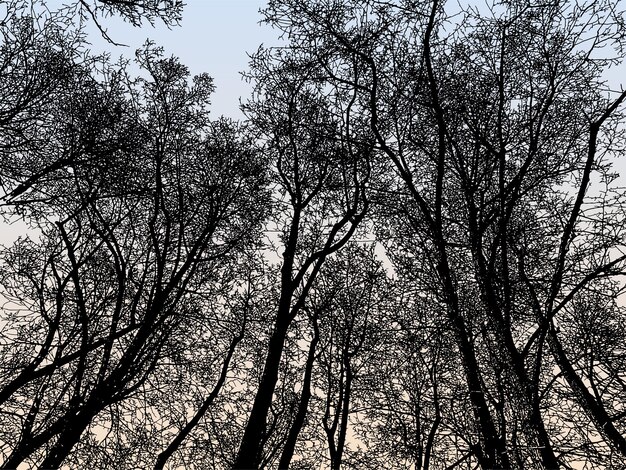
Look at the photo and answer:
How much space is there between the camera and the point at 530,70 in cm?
853

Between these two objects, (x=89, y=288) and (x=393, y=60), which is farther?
(x=89, y=288)

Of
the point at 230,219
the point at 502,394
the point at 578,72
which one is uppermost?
the point at 230,219

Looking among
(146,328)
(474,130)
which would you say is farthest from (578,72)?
(146,328)

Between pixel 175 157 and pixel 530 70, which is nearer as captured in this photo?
pixel 530 70

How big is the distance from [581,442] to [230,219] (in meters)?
9.48

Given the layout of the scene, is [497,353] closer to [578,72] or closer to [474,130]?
[474,130]

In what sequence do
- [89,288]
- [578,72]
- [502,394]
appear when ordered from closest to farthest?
1. [502,394]
2. [578,72]
3. [89,288]

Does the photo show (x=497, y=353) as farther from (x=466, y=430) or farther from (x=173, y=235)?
(x=173, y=235)

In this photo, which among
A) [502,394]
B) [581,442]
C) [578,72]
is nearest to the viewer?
[581,442]

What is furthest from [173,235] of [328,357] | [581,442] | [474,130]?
[581,442]

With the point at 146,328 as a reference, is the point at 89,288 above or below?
above

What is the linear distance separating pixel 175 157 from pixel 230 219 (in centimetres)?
190

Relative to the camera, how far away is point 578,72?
8.22 meters

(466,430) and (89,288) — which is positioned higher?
(89,288)
